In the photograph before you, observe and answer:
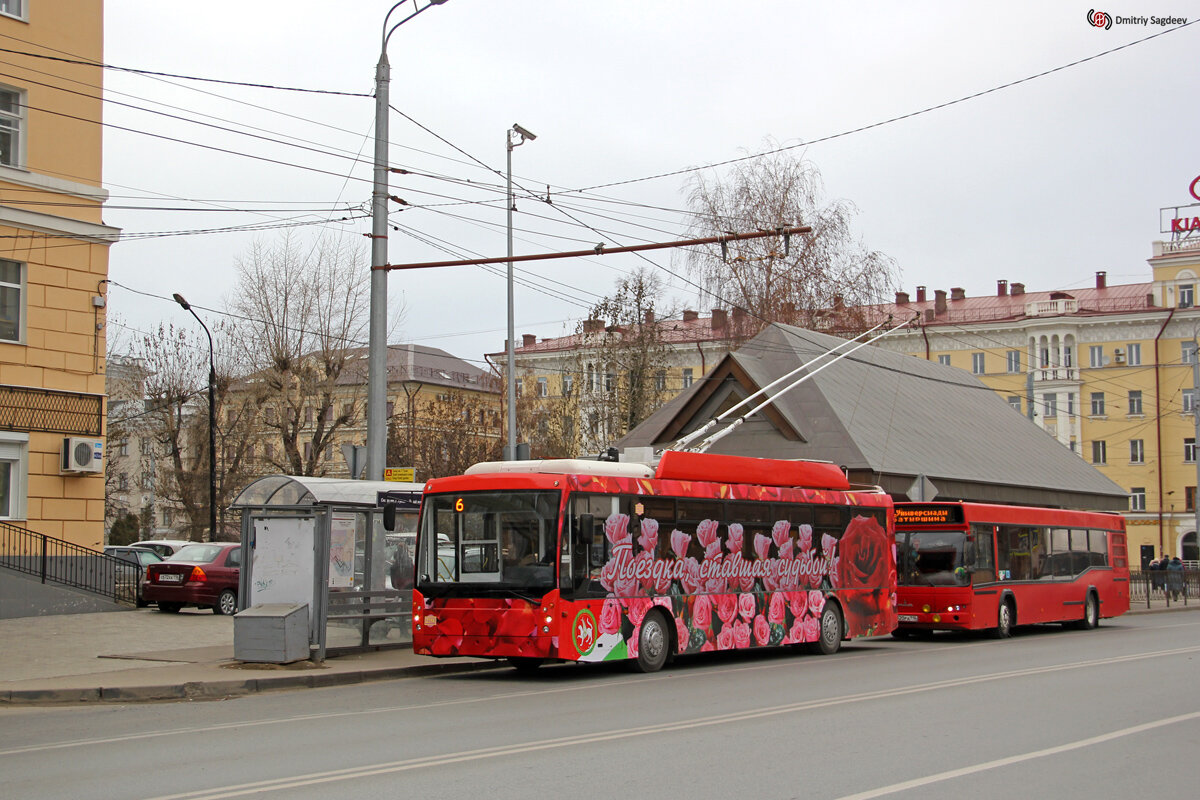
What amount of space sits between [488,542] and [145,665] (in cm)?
488

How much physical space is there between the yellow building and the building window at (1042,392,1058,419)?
6452 cm

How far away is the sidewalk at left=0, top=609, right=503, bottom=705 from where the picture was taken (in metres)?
14.2

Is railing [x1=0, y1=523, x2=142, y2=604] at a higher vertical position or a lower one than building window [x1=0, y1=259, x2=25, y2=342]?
lower

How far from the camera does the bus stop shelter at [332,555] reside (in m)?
17.2

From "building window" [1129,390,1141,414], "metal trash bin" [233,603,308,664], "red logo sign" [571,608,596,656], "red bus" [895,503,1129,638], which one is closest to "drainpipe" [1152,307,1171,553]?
"building window" [1129,390,1141,414]

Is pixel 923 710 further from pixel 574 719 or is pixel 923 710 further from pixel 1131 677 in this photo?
pixel 1131 677

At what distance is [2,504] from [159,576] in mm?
3381

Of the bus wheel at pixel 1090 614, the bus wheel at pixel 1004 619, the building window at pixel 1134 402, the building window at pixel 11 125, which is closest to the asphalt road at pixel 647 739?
the bus wheel at pixel 1004 619

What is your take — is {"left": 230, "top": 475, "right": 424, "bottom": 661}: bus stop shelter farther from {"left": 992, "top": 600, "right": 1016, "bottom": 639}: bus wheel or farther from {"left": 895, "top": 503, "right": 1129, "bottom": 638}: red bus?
{"left": 992, "top": 600, "right": 1016, "bottom": 639}: bus wheel

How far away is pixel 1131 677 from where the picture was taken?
16203 millimetres

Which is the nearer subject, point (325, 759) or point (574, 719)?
point (325, 759)

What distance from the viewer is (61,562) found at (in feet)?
80.5

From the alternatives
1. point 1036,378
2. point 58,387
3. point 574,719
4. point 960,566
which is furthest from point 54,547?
point 1036,378

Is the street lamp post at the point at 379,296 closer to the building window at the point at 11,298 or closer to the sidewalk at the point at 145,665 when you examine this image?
the sidewalk at the point at 145,665
